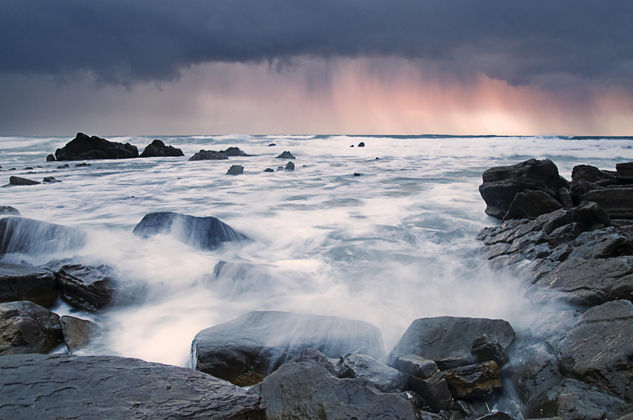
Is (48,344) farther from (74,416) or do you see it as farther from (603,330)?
(603,330)

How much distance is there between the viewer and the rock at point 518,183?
27.3 ft

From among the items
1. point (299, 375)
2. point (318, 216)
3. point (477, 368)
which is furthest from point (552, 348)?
point (318, 216)

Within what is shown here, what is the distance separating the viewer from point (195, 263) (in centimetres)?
630

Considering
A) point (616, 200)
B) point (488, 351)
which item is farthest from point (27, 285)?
point (616, 200)

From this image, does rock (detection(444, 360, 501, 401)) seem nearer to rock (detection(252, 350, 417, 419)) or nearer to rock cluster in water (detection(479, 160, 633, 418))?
rock cluster in water (detection(479, 160, 633, 418))

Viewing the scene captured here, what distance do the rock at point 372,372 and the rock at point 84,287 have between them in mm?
3178

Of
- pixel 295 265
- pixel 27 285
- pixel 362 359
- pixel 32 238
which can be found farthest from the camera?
pixel 295 265

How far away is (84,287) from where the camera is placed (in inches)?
189

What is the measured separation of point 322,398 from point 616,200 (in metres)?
6.08

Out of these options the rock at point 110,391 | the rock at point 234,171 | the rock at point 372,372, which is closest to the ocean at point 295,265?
the rock at point 372,372

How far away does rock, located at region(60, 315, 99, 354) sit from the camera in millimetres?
3834

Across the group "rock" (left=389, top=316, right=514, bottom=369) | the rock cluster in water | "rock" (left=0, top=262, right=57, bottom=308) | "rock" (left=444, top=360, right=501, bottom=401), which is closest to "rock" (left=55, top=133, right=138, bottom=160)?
"rock" (left=0, top=262, right=57, bottom=308)

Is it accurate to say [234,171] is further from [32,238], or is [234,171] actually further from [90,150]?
[90,150]

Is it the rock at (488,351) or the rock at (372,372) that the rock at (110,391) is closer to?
the rock at (372,372)
